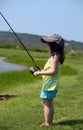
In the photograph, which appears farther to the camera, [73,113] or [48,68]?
[73,113]

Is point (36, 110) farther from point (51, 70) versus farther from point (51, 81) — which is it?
point (51, 70)

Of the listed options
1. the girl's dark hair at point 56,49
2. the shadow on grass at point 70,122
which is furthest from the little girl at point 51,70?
the shadow on grass at point 70,122

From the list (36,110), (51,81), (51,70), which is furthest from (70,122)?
(36,110)

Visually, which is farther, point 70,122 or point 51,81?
point 70,122

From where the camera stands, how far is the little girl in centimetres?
988

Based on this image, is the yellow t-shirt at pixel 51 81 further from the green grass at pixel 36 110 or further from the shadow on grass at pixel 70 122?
the shadow on grass at pixel 70 122

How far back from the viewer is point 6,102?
545 inches

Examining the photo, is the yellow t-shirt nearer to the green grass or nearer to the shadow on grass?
the green grass

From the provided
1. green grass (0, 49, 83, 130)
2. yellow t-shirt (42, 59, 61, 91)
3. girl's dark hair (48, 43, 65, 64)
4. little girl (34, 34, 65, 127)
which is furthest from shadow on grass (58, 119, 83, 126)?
girl's dark hair (48, 43, 65, 64)

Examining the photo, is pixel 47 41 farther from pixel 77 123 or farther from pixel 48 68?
pixel 77 123

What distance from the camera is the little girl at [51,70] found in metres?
9.88

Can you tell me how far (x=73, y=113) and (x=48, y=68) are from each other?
1.94m

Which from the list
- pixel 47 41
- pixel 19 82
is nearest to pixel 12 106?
pixel 47 41

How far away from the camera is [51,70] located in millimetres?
9875
